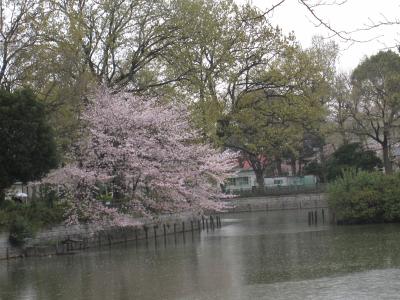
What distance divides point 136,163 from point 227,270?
1219cm

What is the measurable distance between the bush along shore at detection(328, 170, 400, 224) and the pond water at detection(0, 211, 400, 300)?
356 centimetres

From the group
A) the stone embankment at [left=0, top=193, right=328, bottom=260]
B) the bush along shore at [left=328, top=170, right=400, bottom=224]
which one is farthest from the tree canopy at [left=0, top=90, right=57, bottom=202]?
the bush along shore at [left=328, top=170, right=400, bottom=224]

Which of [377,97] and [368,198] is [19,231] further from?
[377,97]

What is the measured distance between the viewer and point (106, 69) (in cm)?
3322

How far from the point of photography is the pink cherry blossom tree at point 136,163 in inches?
1091

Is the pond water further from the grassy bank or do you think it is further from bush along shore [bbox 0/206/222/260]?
the grassy bank

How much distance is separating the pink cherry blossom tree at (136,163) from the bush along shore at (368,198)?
624cm

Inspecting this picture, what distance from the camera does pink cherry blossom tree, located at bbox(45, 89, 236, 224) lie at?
27.7m

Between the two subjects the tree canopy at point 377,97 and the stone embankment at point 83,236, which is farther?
the tree canopy at point 377,97

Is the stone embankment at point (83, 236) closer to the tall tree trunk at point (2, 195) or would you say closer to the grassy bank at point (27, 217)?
the grassy bank at point (27, 217)

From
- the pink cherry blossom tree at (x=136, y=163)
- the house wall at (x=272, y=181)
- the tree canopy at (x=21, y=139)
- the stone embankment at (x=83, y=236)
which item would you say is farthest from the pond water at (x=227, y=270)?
the house wall at (x=272, y=181)

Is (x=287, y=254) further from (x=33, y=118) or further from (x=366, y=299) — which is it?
(x=33, y=118)

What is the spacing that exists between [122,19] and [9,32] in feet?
24.8

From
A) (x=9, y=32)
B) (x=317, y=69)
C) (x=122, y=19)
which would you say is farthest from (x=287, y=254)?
(x=317, y=69)
